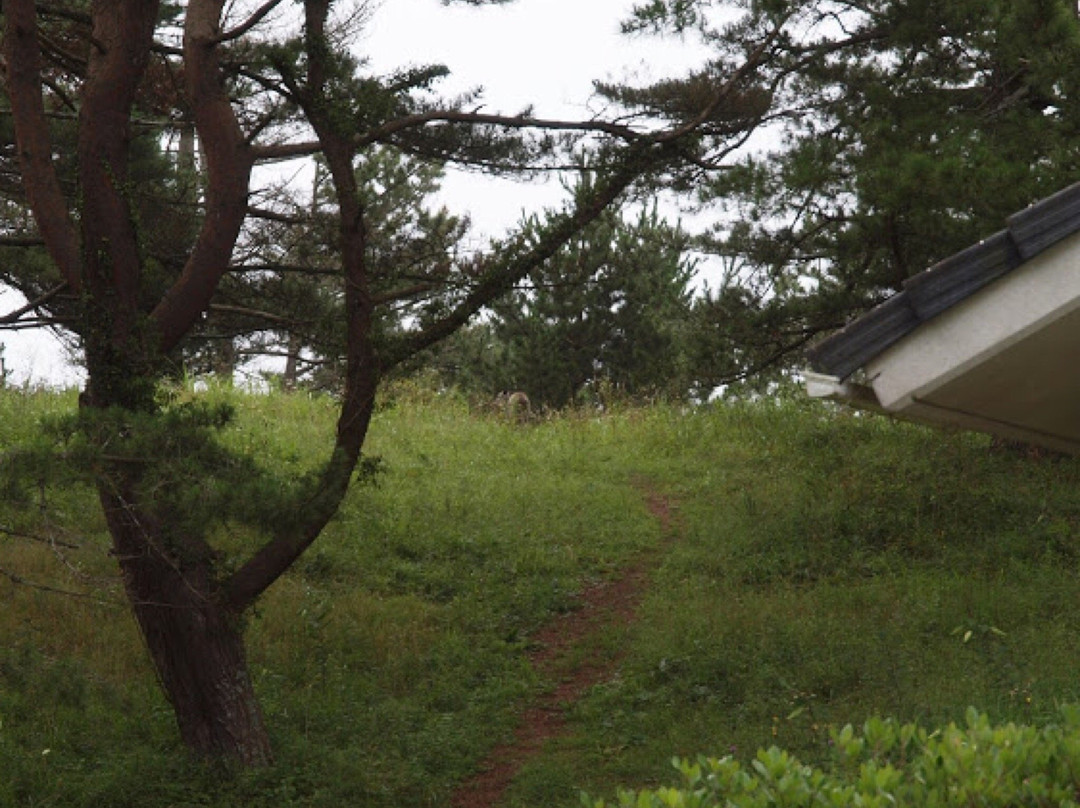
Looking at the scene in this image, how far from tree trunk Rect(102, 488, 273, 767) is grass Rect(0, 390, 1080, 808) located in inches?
9.6

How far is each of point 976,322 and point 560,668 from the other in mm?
5525

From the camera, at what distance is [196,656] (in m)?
8.10

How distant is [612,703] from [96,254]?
451 centimetres

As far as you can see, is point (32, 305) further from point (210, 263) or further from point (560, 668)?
point (560, 668)

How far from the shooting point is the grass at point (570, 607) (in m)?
7.78

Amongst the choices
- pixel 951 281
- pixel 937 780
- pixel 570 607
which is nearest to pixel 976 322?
pixel 951 281

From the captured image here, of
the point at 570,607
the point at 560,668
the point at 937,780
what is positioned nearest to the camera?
the point at 937,780

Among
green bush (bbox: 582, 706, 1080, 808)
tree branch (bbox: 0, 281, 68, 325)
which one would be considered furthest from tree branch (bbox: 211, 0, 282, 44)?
green bush (bbox: 582, 706, 1080, 808)

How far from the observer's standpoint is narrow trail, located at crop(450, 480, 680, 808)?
8109 mm

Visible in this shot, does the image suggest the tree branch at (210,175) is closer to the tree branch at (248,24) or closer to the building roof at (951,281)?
the tree branch at (248,24)

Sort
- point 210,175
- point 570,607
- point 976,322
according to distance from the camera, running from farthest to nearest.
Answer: point 570,607
point 210,175
point 976,322

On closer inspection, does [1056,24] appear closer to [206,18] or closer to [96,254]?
[206,18]

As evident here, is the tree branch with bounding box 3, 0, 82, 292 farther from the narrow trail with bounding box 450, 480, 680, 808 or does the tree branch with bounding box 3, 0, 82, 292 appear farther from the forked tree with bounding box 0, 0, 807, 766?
the narrow trail with bounding box 450, 480, 680, 808

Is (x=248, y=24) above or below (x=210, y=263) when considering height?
above
